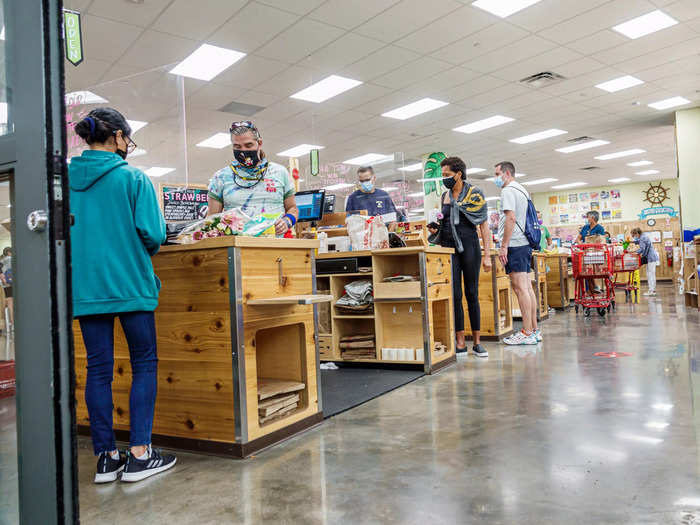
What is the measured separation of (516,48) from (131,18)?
470 centimetres

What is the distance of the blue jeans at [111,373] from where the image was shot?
2.02 m

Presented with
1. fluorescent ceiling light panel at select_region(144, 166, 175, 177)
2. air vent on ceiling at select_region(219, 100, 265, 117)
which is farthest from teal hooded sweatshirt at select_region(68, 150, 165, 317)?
air vent on ceiling at select_region(219, 100, 265, 117)

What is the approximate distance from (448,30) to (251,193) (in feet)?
14.4

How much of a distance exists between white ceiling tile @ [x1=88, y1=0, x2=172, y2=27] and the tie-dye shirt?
10.6ft

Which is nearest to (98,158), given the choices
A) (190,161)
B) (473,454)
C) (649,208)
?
(473,454)

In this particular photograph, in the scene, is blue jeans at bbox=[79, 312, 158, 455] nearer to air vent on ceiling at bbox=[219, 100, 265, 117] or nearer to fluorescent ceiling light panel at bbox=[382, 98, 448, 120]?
air vent on ceiling at bbox=[219, 100, 265, 117]

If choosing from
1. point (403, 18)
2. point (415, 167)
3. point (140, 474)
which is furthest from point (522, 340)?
point (415, 167)

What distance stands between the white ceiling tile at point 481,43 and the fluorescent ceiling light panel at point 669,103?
15.5 feet

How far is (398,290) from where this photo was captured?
13.0 feet

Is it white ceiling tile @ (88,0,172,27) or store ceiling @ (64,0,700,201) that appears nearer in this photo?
white ceiling tile @ (88,0,172,27)

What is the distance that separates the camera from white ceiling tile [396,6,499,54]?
5891mm

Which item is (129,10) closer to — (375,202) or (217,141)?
(375,202)

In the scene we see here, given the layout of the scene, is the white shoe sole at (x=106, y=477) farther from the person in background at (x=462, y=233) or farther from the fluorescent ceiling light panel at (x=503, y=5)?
the fluorescent ceiling light panel at (x=503, y=5)

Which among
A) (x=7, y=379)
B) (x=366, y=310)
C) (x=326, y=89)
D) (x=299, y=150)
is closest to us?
(x=7, y=379)
